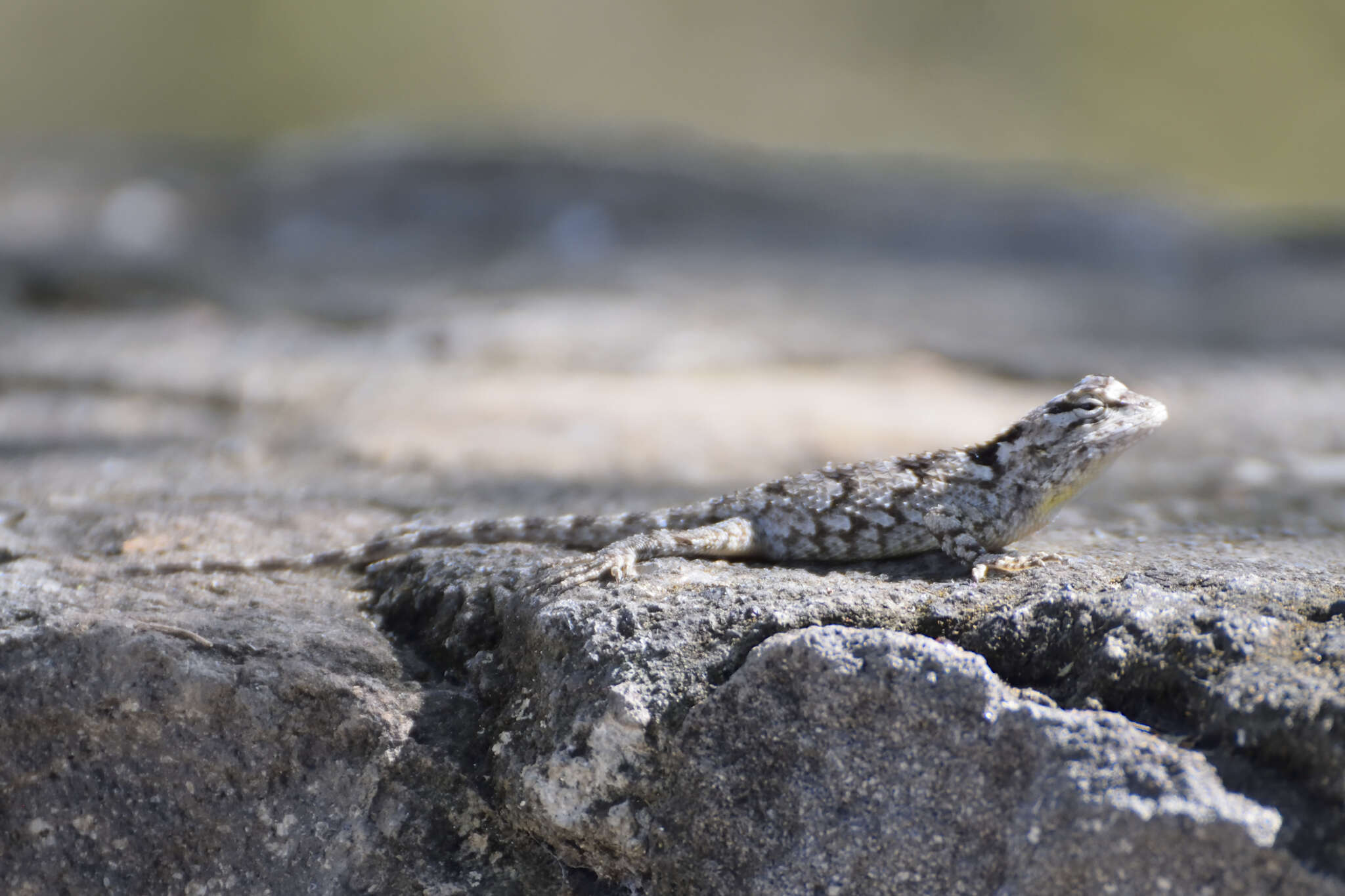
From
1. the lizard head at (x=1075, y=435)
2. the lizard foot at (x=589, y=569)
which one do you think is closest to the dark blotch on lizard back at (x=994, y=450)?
the lizard head at (x=1075, y=435)

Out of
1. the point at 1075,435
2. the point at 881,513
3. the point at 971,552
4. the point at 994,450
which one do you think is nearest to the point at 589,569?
the point at 881,513

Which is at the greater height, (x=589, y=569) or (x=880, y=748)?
(x=589, y=569)

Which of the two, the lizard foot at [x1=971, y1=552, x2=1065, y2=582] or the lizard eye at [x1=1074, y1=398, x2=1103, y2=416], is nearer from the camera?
the lizard foot at [x1=971, y1=552, x2=1065, y2=582]

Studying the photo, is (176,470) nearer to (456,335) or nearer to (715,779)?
(456,335)

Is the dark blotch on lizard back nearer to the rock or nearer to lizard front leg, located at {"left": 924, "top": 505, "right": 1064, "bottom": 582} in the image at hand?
lizard front leg, located at {"left": 924, "top": 505, "right": 1064, "bottom": 582}

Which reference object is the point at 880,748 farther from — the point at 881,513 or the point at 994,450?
the point at 994,450

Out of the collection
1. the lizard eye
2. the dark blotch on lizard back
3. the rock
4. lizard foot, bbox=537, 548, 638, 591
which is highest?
the lizard eye

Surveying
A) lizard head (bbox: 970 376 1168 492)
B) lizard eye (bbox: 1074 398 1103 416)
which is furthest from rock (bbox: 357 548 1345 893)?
lizard eye (bbox: 1074 398 1103 416)
